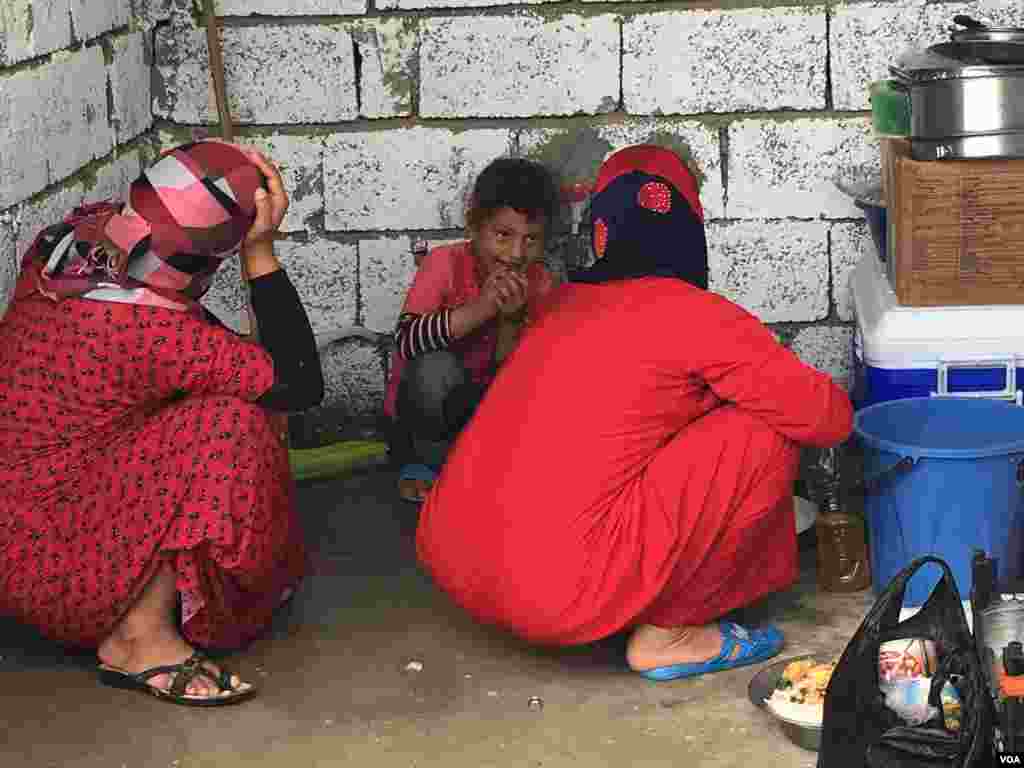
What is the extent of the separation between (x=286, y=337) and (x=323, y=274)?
5.14ft

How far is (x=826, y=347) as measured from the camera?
5754 mm

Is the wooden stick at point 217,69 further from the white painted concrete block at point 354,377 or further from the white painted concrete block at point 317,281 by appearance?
the white painted concrete block at point 354,377

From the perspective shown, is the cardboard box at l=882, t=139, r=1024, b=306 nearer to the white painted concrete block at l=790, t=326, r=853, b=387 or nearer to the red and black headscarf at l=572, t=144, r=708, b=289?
the red and black headscarf at l=572, t=144, r=708, b=289

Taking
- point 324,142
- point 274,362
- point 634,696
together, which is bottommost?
point 634,696

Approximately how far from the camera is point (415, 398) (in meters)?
5.41

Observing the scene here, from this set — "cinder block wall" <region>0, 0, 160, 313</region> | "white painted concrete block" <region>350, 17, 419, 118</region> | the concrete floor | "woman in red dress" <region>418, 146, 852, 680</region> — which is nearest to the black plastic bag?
the concrete floor

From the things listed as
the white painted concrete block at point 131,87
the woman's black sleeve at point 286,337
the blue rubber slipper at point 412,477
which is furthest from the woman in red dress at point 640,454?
the white painted concrete block at point 131,87

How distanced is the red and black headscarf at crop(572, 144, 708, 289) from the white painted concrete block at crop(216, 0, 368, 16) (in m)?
1.70

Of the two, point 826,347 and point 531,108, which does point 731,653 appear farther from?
point 531,108

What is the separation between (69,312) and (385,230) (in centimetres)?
190

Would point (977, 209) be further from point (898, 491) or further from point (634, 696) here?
point (634, 696)

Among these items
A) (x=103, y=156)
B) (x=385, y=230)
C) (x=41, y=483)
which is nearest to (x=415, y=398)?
(x=385, y=230)

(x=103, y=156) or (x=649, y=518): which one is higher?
(x=103, y=156)

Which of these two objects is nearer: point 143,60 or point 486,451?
point 486,451
